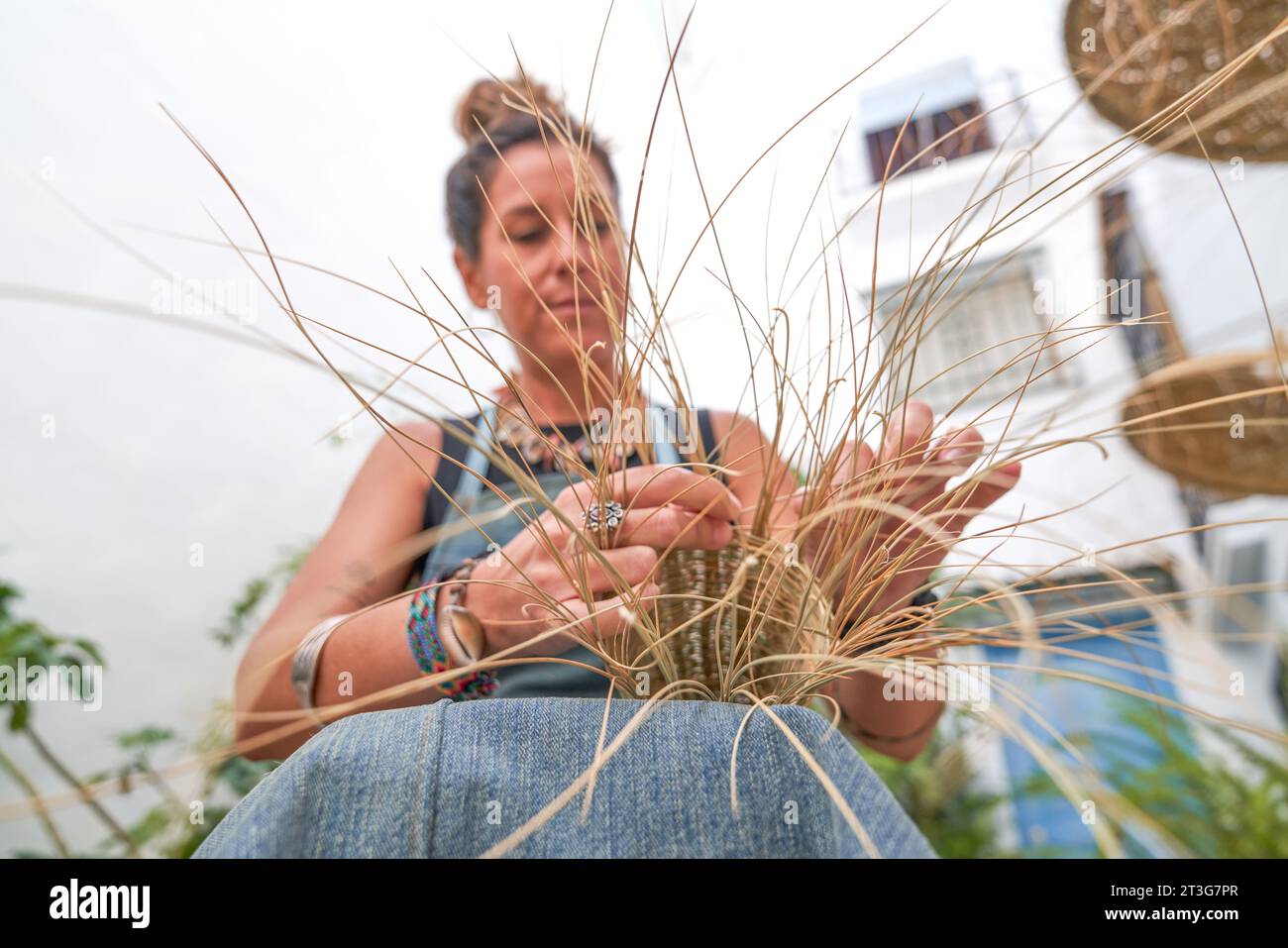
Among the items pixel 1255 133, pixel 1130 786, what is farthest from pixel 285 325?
pixel 1130 786

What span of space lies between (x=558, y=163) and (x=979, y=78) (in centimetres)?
237

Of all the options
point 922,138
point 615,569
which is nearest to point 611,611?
point 615,569

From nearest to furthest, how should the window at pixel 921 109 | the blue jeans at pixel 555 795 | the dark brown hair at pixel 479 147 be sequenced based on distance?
the blue jeans at pixel 555 795 → the dark brown hair at pixel 479 147 → the window at pixel 921 109

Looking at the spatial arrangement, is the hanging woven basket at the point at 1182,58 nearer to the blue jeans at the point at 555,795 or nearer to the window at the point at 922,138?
the blue jeans at the point at 555,795

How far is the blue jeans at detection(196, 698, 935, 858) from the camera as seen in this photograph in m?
0.22

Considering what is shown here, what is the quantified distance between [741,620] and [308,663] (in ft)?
0.68

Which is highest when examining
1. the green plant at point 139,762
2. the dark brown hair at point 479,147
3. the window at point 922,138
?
the window at point 922,138

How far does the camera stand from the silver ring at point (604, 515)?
0.92 feet

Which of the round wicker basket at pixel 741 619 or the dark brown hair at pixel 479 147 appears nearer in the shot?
the round wicker basket at pixel 741 619

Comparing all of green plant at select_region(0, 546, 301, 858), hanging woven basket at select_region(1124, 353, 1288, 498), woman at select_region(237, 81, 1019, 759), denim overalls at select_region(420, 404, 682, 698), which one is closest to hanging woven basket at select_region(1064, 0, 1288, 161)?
hanging woven basket at select_region(1124, 353, 1288, 498)

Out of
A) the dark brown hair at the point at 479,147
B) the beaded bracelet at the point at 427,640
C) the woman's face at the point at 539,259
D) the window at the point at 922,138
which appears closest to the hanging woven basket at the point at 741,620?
the beaded bracelet at the point at 427,640

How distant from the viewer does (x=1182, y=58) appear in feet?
2.64

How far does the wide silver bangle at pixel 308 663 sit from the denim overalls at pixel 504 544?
9 cm
